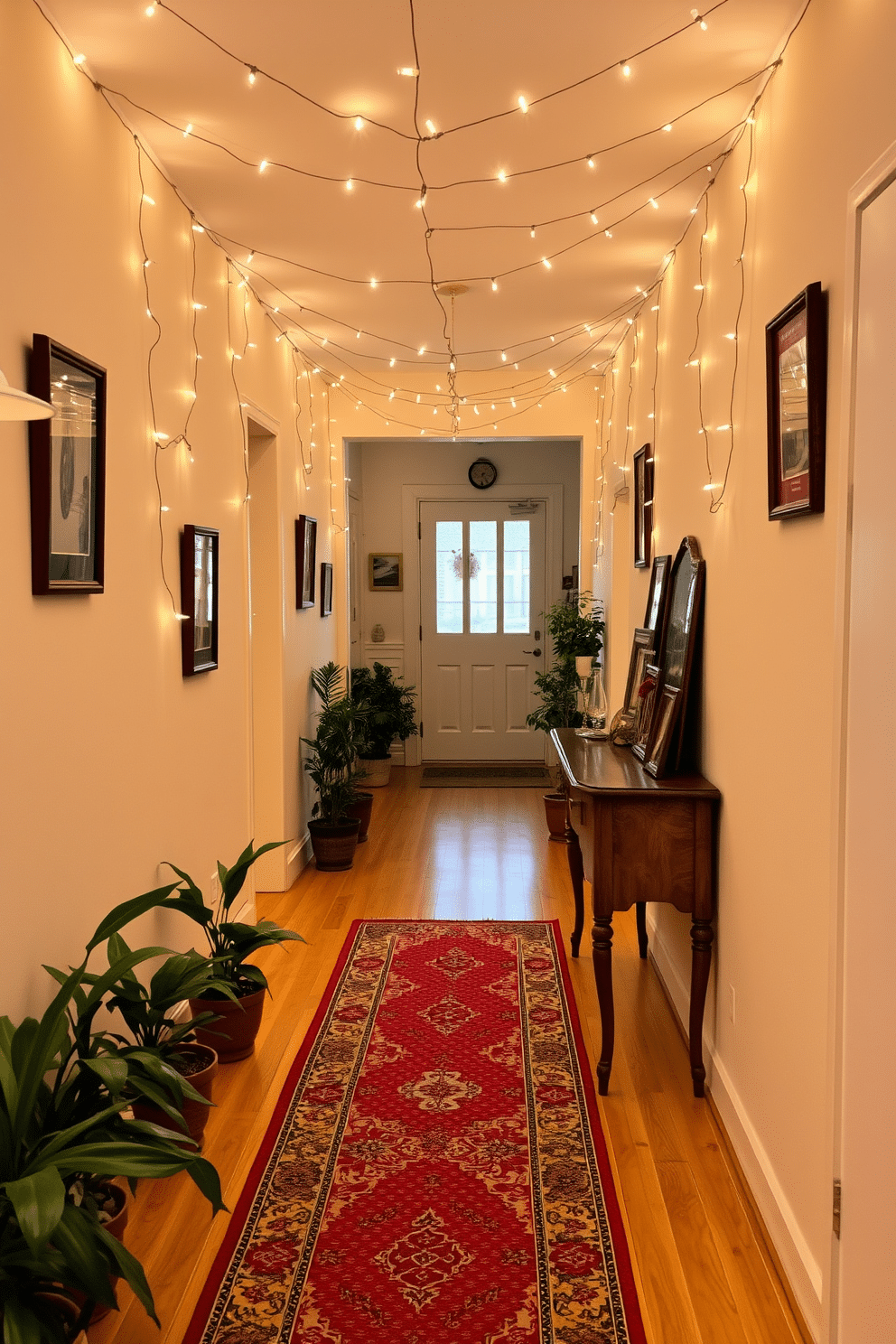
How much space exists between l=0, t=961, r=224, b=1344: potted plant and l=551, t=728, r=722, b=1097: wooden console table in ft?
4.93

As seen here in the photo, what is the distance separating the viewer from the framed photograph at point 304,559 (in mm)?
5363

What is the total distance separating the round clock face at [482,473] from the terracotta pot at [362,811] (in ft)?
10.9

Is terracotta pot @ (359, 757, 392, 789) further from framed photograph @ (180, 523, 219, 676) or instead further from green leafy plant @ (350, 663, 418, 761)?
framed photograph @ (180, 523, 219, 676)

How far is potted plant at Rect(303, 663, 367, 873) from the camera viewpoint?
5578mm

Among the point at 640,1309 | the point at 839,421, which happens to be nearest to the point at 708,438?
the point at 839,421

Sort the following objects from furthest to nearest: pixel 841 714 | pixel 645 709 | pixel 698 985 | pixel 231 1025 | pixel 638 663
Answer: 1. pixel 638 663
2. pixel 645 709
3. pixel 231 1025
4. pixel 698 985
5. pixel 841 714

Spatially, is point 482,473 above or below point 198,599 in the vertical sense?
above

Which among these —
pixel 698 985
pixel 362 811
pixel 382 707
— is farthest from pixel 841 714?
pixel 382 707

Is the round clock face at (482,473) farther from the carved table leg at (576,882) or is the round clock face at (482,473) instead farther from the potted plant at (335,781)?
the carved table leg at (576,882)

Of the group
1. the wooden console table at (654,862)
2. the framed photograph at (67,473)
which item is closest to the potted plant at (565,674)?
the wooden console table at (654,862)

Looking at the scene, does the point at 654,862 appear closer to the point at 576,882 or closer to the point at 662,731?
the point at 662,731

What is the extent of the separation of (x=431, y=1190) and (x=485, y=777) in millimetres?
5600

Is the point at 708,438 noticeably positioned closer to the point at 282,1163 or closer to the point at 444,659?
the point at 282,1163

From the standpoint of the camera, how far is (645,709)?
375cm
